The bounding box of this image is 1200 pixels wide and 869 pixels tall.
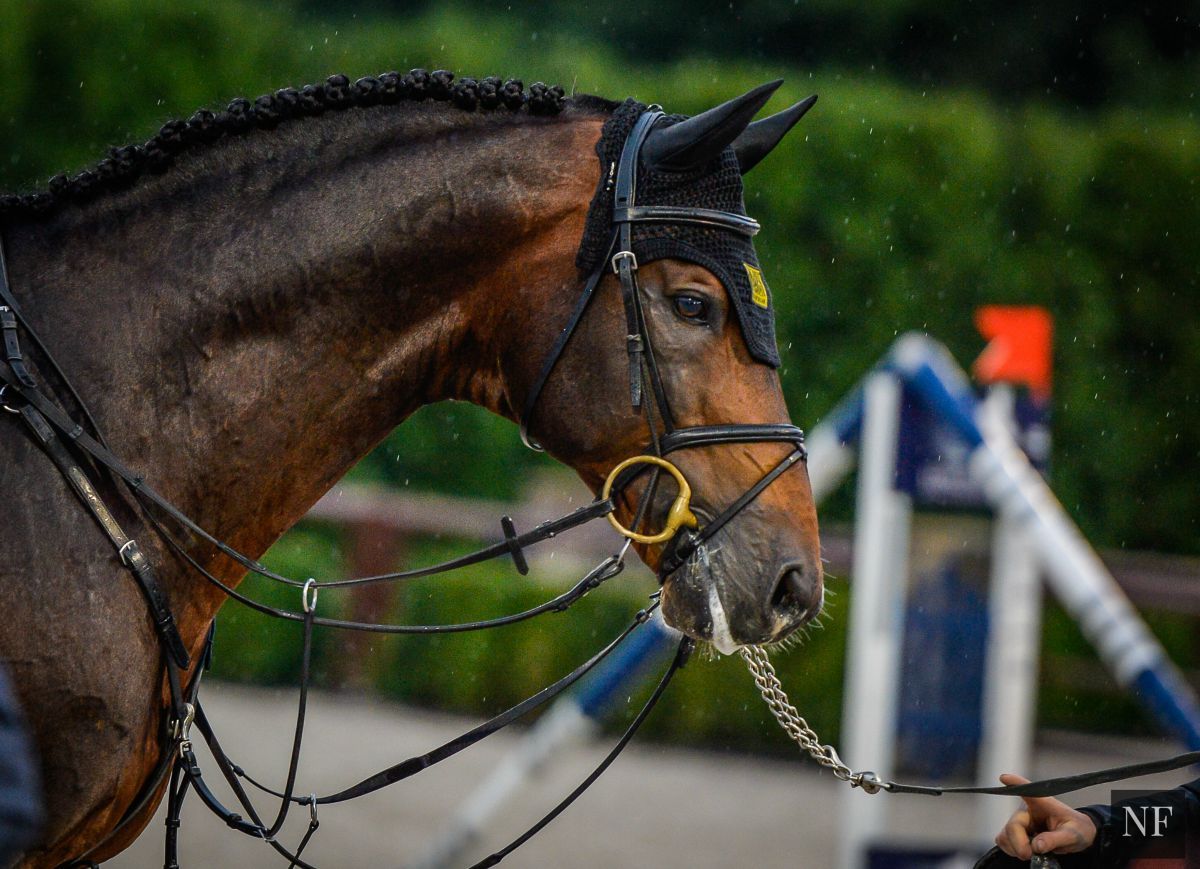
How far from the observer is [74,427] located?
2045 mm

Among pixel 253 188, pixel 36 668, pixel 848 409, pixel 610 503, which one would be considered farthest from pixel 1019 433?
pixel 36 668

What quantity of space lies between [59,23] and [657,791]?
7.06m

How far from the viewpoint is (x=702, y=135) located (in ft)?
7.22

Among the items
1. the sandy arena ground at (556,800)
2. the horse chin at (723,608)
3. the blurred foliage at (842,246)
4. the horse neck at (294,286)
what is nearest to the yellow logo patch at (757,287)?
the horse neck at (294,286)

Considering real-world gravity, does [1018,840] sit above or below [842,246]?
below

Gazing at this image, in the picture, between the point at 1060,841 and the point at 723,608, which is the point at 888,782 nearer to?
the point at 1060,841

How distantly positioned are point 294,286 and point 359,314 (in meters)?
0.13

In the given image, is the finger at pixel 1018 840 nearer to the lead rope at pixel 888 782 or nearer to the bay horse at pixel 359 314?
the lead rope at pixel 888 782

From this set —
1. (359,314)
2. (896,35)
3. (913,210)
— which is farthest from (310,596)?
(896,35)

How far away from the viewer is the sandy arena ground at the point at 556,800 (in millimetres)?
6078

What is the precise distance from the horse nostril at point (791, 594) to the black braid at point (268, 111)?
101cm

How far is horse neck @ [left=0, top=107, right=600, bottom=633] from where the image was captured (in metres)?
2.19

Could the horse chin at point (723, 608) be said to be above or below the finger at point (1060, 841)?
above

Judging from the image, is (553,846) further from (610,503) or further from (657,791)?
(610,503)
